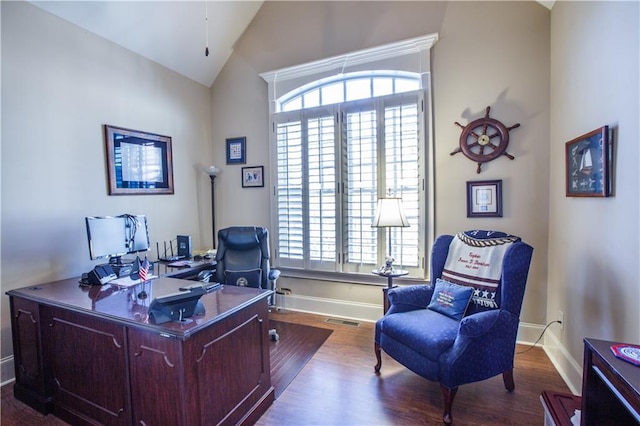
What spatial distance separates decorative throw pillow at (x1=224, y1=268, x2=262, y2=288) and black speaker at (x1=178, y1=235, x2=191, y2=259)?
0.70 meters

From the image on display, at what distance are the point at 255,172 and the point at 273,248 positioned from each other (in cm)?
101

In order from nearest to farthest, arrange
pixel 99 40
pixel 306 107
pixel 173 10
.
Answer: pixel 99 40 → pixel 173 10 → pixel 306 107

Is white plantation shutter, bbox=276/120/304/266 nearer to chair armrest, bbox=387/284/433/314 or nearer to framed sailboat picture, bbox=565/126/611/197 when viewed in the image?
chair armrest, bbox=387/284/433/314

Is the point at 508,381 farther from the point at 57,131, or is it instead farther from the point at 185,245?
the point at 57,131

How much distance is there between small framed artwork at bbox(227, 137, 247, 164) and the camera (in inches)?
159

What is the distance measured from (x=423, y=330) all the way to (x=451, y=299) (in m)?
0.40

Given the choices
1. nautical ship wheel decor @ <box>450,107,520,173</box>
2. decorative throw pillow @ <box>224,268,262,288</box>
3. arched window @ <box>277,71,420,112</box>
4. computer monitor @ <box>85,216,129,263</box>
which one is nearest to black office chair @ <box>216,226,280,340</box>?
decorative throw pillow @ <box>224,268,262,288</box>

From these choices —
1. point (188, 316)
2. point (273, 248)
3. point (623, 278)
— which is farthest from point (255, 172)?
point (623, 278)

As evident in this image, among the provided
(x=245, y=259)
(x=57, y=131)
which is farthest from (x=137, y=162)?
(x=245, y=259)

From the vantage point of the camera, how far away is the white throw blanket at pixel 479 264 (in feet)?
7.37

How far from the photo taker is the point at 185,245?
3.39 m

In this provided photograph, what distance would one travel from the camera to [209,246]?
425 cm

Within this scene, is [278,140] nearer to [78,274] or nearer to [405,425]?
[78,274]

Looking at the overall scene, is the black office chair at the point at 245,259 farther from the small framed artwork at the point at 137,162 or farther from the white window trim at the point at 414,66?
the white window trim at the point at 414,66
